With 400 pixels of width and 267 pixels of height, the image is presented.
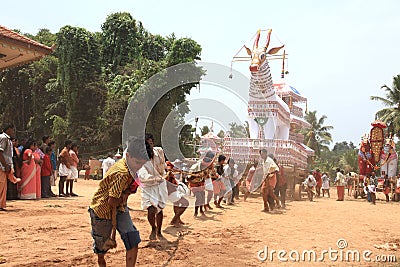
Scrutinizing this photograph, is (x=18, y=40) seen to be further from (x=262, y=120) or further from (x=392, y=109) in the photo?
(x=392, y=109)

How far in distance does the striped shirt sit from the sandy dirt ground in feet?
3.42

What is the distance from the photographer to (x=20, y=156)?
10.9m

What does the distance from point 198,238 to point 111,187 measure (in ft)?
9.85

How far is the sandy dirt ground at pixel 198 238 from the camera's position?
5414 millimetres

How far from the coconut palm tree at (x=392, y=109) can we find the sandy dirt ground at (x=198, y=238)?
26.2 metres

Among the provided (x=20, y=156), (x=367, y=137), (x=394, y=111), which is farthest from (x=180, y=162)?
(x=394, y=111)

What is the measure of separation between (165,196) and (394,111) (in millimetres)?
32464

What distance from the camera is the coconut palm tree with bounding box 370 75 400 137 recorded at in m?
33.8

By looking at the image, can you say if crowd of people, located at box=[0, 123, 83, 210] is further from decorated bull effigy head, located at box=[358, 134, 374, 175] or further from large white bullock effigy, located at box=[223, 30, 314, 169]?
decorated bull effigy head, located at box=[358, 134, 374, 175]

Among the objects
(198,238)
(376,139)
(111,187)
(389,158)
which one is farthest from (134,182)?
(389,158)

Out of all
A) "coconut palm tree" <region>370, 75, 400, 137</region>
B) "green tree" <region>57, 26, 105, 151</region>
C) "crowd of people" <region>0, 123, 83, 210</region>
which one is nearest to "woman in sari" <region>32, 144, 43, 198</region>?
"crowd of people" <region>0, 123, 83, 210</region>

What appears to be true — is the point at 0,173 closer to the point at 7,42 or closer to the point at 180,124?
the point at 180,124

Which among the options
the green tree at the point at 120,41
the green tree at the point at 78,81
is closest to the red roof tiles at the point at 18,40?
the green tree at the point at 78,81

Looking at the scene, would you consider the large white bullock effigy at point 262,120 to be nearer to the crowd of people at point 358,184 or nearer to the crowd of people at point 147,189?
the crowd of people at point 358,184
